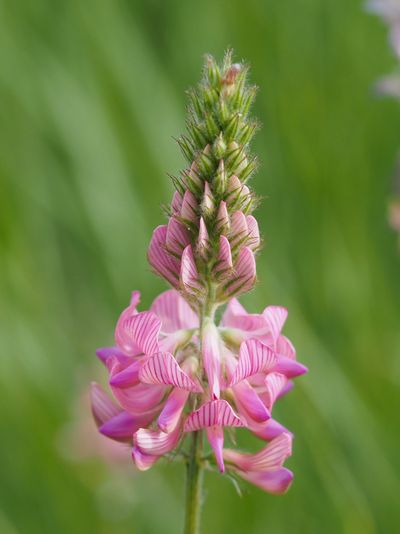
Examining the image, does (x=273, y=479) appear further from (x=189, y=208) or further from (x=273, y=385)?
(x=189, y=208)

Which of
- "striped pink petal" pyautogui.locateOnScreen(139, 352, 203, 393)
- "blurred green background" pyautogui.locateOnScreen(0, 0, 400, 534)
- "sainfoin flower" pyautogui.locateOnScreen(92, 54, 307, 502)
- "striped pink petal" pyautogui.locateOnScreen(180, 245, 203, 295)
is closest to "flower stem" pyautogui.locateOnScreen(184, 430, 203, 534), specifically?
"sainfoin flower" pyautogui.locateOnScreen(92, 54, 307, 502)

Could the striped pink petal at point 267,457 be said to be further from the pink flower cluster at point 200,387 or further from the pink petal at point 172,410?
the pink petal at point 172,410

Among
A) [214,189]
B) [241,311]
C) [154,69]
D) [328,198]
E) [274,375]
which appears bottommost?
[274,375]

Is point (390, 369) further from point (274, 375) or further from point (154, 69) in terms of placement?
point (274, 375)

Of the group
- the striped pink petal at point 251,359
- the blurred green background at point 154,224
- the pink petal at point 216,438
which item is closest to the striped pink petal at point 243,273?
the striped pink petal at point 251,359

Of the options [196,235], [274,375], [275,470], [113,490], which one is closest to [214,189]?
[196,235]

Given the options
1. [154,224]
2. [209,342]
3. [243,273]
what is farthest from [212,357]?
[154,224]
